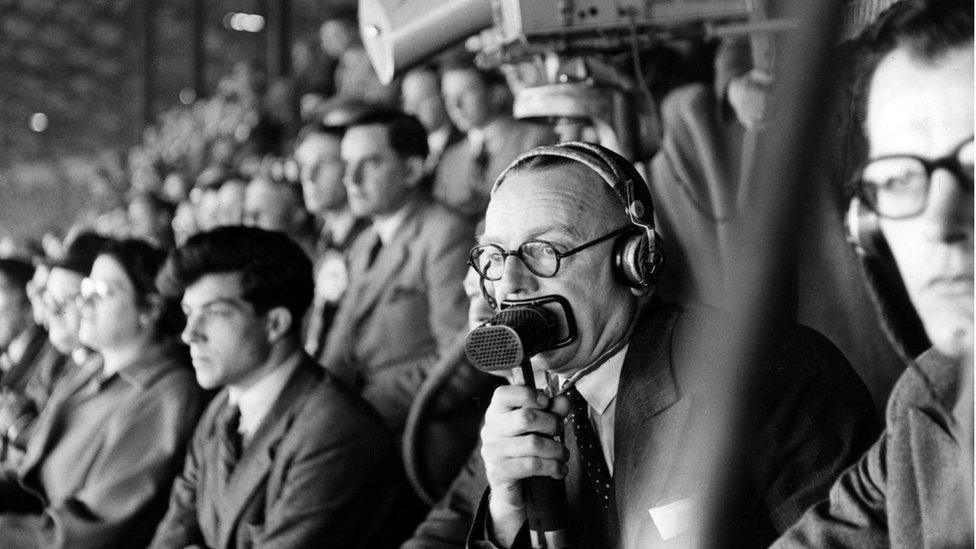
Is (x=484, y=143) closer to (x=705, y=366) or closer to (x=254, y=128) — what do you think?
(x=705, y=366)

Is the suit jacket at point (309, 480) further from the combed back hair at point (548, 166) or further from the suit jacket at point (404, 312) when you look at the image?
the combed back hair at point (548, 166)

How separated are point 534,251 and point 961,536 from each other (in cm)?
57

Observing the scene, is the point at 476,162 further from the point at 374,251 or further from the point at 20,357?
the point at 20,357

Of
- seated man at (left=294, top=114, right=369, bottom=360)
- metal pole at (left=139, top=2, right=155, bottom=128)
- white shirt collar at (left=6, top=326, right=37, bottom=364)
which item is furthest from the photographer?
metal pole at (left=139, top=2, right=155, bottom=128)

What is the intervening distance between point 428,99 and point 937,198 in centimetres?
284

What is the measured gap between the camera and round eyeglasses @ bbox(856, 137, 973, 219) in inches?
47.9

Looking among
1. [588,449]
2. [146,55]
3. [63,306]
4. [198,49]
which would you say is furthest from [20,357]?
[146,55]

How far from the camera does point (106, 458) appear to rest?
2617 mm

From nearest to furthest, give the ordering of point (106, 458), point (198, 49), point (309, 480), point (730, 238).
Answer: point (730, 238) → point (309, 480) → point (106, 458) → point (198, 49)

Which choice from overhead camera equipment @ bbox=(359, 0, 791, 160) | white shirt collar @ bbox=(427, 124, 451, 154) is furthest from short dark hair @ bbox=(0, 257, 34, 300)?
overhead camera equipment @ bbox=(359, 0, 791, 160)

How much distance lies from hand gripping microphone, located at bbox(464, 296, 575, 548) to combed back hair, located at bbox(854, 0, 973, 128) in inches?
Answer: 16.9

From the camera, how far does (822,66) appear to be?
4.58 ft

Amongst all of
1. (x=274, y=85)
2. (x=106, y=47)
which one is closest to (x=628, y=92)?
(x=274, y=85)

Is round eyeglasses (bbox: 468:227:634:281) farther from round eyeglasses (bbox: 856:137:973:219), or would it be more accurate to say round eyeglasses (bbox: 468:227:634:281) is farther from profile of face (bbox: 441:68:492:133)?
profile of face (bbox: 441:68:492:133)
